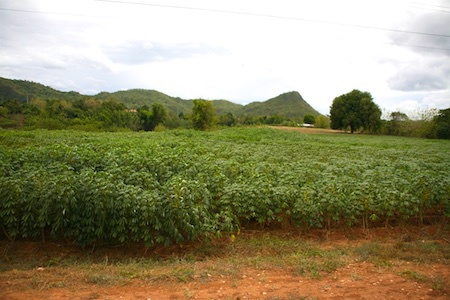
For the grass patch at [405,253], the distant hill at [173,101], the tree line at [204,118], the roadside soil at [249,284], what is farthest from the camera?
the distant hill at [173,101]

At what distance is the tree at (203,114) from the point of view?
5541 centimetres

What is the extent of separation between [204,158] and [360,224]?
506 cm

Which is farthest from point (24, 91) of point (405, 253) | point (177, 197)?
point (405, 253)

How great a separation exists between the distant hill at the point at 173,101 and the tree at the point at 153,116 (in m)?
Result: 19.9

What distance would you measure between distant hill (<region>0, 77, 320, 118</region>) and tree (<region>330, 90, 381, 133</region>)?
159 feet

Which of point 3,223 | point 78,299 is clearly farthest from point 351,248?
point 3,223

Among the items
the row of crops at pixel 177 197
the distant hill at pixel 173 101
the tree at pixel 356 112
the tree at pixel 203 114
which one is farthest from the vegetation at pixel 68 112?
the row of crops at pixel 177 197

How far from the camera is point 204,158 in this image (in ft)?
34.0

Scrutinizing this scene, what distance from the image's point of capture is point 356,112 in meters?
52.4

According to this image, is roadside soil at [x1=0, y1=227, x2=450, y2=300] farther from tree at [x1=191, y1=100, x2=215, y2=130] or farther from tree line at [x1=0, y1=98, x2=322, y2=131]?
tree at [x1=191, y1=100, x2=215, y2=130]

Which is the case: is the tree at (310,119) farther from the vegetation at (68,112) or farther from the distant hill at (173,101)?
the distant hill at (173,101)

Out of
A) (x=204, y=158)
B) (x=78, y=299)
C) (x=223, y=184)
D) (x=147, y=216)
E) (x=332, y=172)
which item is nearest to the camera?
(x=78, y=299)

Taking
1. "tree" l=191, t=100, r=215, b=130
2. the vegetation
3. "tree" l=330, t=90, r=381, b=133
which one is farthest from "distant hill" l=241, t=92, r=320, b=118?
"tree" l=191, t=100, r=215, b=130

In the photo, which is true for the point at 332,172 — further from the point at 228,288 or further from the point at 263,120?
the point at 263,120
